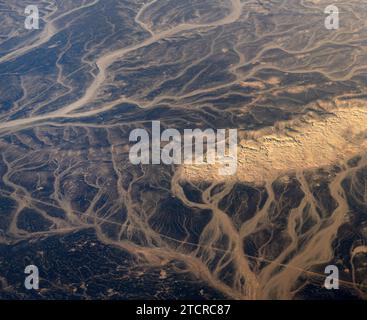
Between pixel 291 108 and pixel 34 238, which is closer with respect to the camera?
pixel 34 238

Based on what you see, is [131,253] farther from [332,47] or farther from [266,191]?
[332,47]

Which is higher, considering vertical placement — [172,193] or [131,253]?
[172,193]

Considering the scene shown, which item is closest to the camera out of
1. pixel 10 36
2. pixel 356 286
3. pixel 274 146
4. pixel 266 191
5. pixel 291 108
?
pixel 356 286

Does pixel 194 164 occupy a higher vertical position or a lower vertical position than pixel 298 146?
lower

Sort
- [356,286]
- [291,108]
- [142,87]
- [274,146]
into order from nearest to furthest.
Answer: [356,286] → [274,146] → [291,108] → [142,87]

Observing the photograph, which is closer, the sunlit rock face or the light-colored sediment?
the sunlit rock face

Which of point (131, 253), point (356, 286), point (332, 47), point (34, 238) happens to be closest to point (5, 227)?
point (34, 238)

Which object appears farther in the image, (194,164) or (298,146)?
(194,164)

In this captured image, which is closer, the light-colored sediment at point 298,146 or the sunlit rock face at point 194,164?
the sunlit rock face at point 194,164
